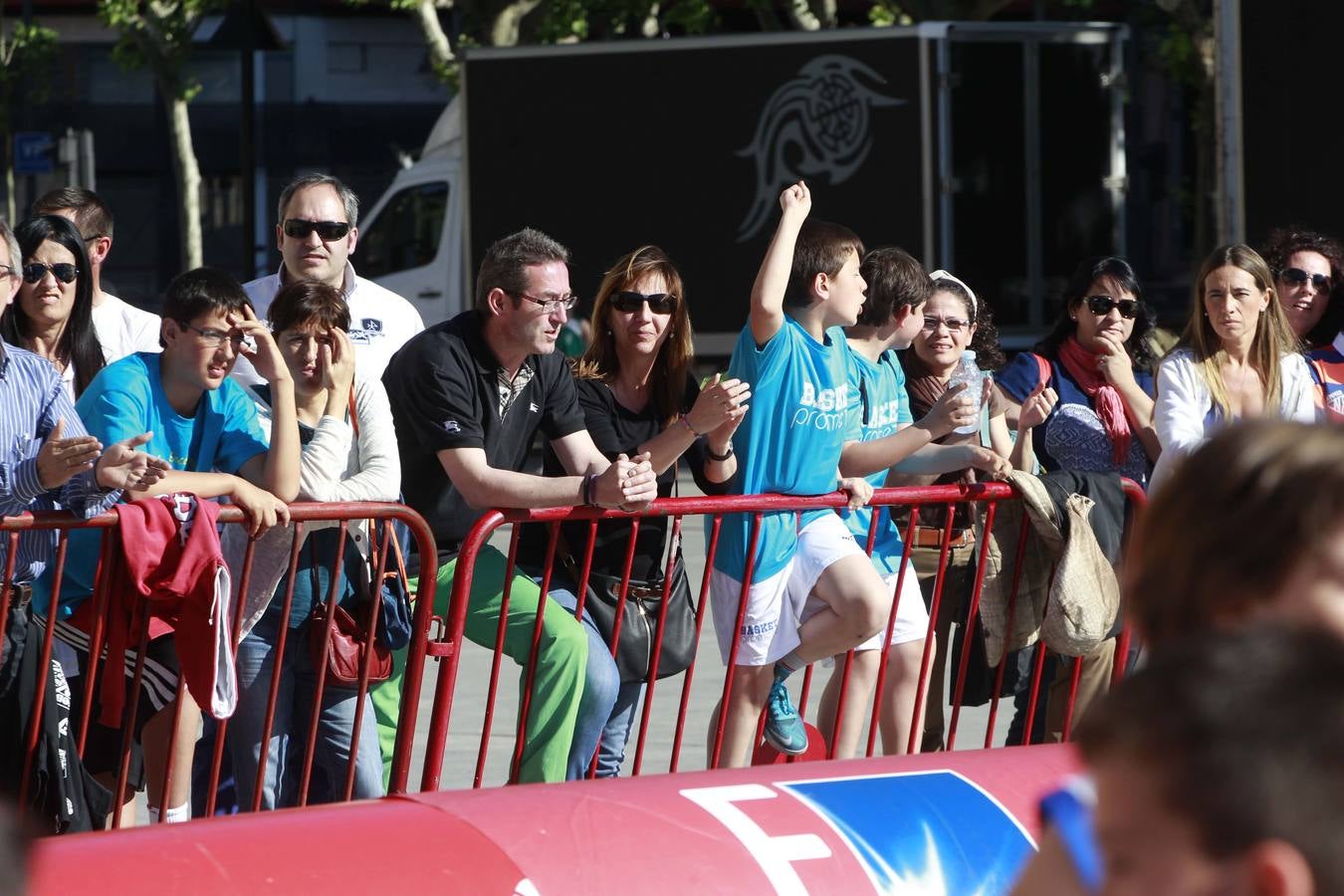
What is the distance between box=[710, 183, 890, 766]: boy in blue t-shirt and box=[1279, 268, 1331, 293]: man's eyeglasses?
2386 mm

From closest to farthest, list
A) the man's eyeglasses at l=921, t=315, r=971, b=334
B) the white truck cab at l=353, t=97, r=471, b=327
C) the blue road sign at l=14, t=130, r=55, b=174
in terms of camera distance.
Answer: the man's eyeglasses at l=921, t=315, r=971, b=334 < the white truck cab at l=353, t=97, r=471, b=327 < the blue road sign at l=14, t=130, r=55, b=174

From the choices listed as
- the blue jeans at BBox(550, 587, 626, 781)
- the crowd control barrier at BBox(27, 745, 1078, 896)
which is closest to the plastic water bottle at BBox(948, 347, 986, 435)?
the blue jeans at BBox(550, 587, 626, 781)

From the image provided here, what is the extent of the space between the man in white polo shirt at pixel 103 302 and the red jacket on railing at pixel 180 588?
1.44 metres

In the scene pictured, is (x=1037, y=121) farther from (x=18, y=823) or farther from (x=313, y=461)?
(x=18, y=823)

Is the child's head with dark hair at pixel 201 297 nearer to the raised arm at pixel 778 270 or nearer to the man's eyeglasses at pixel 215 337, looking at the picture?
the man's eyeglasses at pixel 215 337

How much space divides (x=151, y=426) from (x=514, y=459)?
1.03 meters

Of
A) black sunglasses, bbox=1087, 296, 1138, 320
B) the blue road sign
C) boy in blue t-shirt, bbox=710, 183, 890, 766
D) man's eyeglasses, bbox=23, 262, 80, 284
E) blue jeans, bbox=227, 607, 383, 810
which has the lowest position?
blue jeans, bbox=227, 607, 383, 810

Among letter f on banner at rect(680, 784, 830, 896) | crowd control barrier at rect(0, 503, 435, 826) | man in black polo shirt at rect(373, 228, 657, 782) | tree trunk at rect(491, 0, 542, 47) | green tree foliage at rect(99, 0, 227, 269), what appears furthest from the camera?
green tree foliage at rect(99, 0, 227, 269)

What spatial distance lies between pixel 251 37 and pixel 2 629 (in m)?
12.8

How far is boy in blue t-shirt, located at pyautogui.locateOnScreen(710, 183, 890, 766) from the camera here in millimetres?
5531

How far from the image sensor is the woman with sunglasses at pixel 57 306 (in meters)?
5.56

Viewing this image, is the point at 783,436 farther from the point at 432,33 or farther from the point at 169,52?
the point at 169,52

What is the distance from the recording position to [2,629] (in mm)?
4484

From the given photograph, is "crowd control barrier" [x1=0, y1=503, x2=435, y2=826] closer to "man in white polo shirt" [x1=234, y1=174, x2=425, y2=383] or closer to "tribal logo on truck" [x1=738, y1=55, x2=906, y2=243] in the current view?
"man in white polo shirt" [x1=234, y1=174, x2=425, y2=383]
